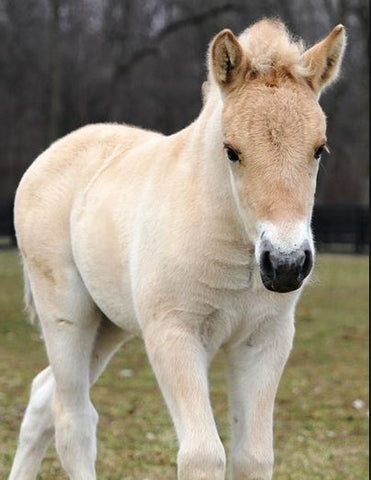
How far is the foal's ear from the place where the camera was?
12.3 ft

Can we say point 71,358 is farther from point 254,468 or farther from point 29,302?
point 254,468

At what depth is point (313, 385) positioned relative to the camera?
392 inches

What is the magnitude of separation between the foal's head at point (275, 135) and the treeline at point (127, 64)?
15.4 m

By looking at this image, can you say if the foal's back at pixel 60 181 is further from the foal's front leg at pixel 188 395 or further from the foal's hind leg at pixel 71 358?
the foal's front leg at pixel 188 395

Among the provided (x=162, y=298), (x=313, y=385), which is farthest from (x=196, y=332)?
(x=313, y=385)

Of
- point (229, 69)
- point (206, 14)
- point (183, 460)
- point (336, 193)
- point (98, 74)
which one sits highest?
point (229, 69)

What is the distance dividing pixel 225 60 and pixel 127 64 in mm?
19493

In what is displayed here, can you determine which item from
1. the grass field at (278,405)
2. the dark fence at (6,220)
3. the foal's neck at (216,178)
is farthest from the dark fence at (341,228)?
the foal's neck at (216,178)

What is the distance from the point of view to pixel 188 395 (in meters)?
3.94

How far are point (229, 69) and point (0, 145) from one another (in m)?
28.9

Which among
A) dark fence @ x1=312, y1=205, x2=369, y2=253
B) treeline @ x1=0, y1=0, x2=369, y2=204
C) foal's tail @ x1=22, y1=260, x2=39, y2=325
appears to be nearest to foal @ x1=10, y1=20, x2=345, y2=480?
Result: foal's tail @ x1=22, y1=260, x2=39, y2=325

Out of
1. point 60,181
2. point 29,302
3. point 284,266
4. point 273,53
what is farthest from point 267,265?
point 29,302

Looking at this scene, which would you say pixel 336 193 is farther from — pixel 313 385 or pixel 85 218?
pixel 85 218

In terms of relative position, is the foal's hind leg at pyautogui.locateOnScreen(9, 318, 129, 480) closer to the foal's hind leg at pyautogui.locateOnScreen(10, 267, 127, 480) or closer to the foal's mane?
the foal's hind leg at pyautogui.locateOnScreen(10, 267, 127, 480)
